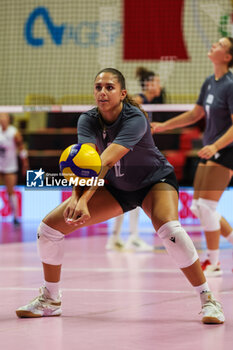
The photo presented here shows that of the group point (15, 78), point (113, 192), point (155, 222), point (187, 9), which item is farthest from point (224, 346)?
point (15, 78)

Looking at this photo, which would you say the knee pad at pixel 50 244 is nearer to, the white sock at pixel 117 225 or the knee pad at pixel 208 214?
the knee pad at pixel 208 214

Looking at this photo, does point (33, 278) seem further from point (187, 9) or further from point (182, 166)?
point (182, 166)

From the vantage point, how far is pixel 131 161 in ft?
17.5

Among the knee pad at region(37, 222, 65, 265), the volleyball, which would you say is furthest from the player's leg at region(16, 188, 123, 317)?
the volleyball

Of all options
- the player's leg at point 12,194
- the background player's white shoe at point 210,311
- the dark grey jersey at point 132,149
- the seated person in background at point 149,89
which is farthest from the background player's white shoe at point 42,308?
the player's leg at point 12,194

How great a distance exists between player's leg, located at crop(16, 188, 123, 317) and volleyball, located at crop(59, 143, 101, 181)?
342 mm

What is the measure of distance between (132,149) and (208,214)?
2.36 meters

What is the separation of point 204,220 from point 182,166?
888 centimetres

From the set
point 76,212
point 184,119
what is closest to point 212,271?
point 184,119

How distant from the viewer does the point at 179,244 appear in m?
5.04

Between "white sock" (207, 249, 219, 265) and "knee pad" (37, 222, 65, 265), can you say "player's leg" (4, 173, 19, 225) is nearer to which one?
"white sock" (207, 249, 219, 265)

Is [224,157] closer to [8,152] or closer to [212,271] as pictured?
[212,271]

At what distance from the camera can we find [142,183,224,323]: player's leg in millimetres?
5023

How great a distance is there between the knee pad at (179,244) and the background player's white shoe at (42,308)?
1004 millimetres
